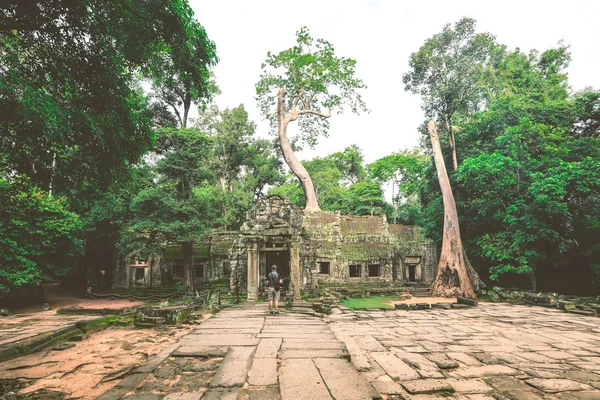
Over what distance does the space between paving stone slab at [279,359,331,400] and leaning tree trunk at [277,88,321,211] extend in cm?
1781

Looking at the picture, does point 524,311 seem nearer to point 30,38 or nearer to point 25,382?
point 25,382

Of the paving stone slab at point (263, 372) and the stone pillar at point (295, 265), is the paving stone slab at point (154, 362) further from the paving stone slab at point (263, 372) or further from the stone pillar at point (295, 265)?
the stone pillar at point (295, 265)

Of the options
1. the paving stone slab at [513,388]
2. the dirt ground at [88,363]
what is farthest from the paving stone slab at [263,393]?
the paving stone slab at [513,388]

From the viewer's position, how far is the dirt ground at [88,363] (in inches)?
177

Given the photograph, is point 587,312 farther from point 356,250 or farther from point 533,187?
point 356,250

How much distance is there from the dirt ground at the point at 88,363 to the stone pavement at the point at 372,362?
0.61 metres

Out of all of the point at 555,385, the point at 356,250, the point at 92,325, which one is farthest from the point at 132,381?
the point at 356,250

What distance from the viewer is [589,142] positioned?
1443cm

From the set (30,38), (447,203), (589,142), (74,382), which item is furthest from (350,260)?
(30,38)

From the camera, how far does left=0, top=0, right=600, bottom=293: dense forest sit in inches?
196

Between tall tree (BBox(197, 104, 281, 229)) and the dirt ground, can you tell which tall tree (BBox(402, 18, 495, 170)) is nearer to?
tall tree (BBox(197, 104, 281, 229))

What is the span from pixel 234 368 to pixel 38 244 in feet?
50.4

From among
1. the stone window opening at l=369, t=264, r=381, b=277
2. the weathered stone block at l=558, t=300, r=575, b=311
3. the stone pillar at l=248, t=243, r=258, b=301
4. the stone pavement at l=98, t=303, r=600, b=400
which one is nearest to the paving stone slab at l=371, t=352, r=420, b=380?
the stone pavement at l=98, t=303, r=600, b=400

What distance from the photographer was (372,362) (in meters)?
5.31
